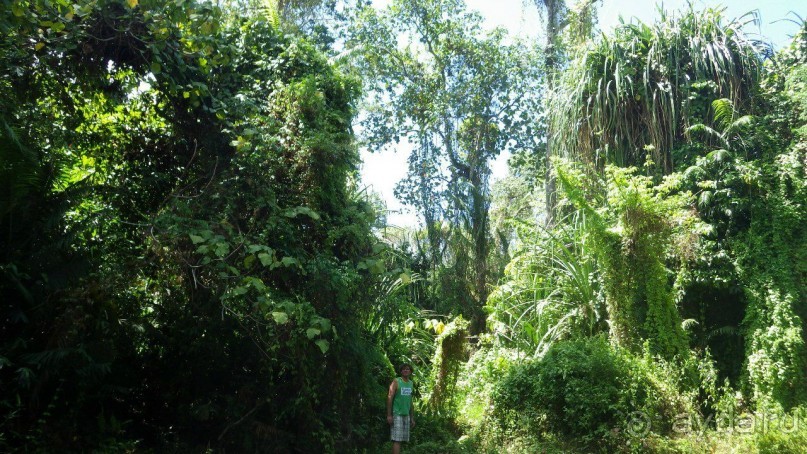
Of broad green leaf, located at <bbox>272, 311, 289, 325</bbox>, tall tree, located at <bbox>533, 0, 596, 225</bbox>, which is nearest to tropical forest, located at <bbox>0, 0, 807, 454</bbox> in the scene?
broad green leaf, located at <bbox>272, 311, 289, 325</bbox>

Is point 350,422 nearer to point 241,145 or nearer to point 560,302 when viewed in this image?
point 241,145

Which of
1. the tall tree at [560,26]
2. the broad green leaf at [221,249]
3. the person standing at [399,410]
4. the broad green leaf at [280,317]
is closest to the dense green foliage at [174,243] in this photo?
the broad green leaf at [221,249]

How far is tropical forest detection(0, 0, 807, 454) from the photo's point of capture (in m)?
6.23

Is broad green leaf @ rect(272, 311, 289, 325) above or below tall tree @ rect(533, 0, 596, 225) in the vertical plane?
below

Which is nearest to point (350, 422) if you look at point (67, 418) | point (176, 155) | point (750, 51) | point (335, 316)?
point (335, 316)

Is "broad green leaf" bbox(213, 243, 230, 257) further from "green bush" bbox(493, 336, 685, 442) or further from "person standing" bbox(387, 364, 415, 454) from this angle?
"green bush" bbox(493, 336, 685, 442)

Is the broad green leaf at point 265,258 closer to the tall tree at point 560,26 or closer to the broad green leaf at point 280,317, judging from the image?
the broad green leaf at point 280,317

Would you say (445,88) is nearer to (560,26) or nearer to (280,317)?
(560,26)

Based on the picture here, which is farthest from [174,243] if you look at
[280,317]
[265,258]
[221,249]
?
[280,317]

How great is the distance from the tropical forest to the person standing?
0.06 meters

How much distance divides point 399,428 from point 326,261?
2.24 metres

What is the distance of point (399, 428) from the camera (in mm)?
7676

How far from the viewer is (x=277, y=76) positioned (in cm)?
808

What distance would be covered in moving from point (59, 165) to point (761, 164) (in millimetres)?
8974
